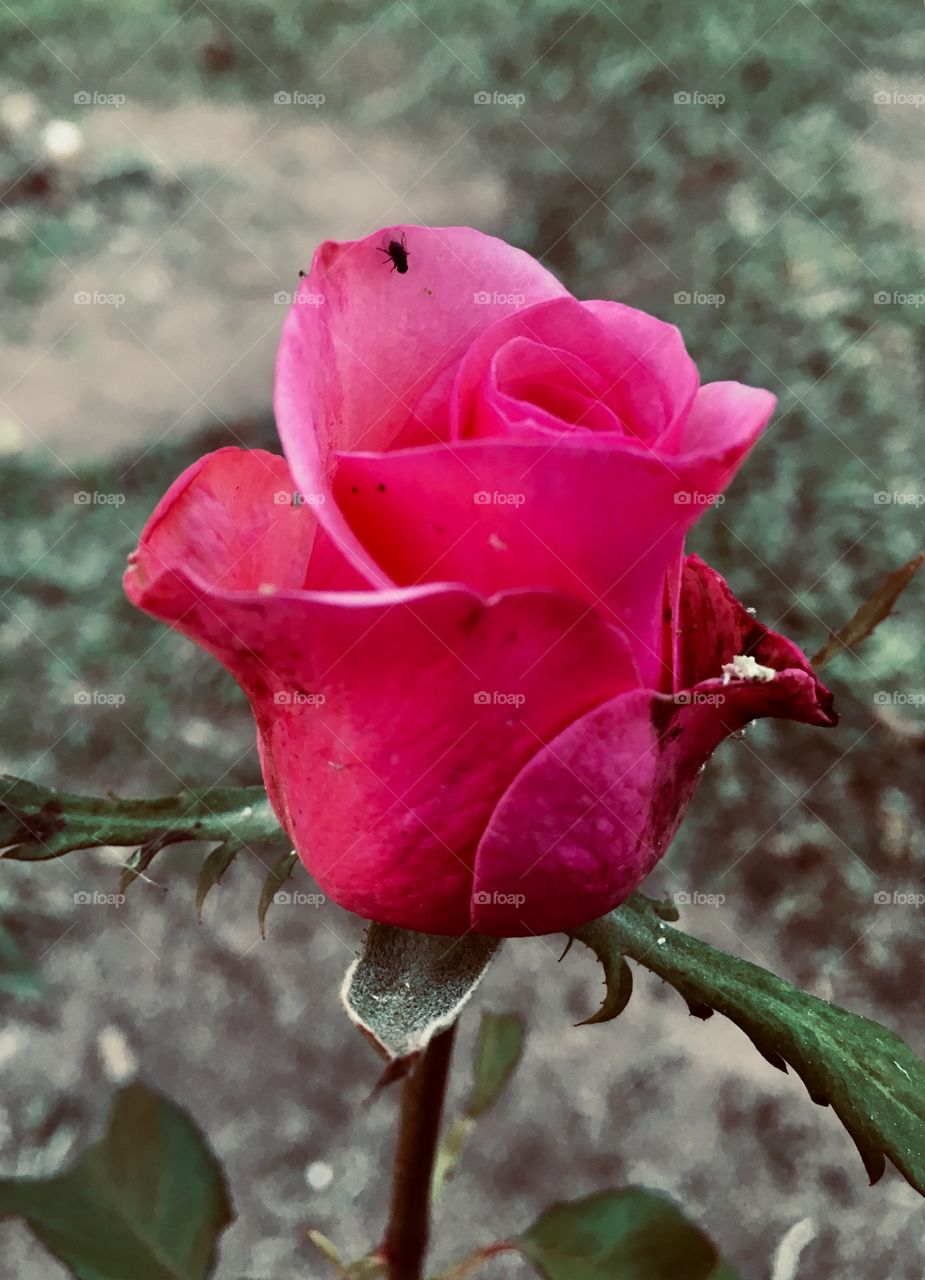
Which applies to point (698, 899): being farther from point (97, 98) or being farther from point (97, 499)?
point (97, 98)

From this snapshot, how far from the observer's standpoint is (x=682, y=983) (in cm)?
36

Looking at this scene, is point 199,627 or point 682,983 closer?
point 199,627

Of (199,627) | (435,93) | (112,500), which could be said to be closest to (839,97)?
(435,93)

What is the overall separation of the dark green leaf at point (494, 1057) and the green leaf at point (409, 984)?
1.29 feet

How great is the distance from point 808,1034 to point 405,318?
26 cm

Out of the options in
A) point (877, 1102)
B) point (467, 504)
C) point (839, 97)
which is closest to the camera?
point (467, 504)

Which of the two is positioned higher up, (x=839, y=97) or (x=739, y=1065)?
(x=839, y=97)

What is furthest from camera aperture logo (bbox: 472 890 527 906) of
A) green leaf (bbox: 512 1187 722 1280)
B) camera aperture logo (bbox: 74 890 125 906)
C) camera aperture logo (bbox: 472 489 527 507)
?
camera aperture logo (bbox: 74 890 125 906)

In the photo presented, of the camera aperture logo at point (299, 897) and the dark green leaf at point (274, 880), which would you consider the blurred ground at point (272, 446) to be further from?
the dark green leaf at point (274, 880)

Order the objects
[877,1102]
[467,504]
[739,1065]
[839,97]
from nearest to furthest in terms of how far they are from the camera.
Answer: [467,504] → [877,1102] → [739,1065] → [839,97]

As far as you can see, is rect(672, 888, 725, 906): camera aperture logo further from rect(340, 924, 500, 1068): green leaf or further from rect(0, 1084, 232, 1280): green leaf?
rect(340, 924, 500, 1068): green leaf

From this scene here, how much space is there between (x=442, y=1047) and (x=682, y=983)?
0.31 ft

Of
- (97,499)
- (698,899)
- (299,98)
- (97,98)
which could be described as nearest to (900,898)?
(698,899)

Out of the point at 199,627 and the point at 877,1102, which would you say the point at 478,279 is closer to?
the point at 199,627
